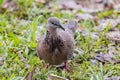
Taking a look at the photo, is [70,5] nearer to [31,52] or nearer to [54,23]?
[31,52]

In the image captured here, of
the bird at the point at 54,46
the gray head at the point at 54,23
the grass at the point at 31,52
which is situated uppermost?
the gray head at the point at 54,23

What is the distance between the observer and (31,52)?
523 centimetres

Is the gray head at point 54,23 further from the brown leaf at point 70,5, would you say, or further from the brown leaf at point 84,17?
the brown leaf at point 70,5

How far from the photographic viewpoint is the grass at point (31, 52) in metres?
4.64

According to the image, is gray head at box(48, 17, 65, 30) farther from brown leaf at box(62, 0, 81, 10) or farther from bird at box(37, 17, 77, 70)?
brown leaf at box(62, 0, 81, 10)

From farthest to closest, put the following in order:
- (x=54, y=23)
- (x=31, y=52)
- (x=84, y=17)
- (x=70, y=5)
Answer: (x=70, y=5)
(x=84, y=17)
(x=31, y=52)
(x=54, y=23)

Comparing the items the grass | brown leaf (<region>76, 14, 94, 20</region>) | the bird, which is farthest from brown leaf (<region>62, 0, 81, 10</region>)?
the bird

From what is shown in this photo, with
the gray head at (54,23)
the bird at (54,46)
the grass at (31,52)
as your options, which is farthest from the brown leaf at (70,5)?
the gray head at (54,23)

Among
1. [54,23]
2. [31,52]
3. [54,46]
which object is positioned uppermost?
[54,23]

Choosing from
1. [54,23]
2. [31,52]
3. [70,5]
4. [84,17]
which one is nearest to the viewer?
[54,23]

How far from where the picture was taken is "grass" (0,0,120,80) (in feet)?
15.2

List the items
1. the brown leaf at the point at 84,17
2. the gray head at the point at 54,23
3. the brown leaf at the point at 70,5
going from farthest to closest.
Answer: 1. the brown leaf at the point at 70,5
2. the brown leaf at the point at 84,17
3. the gray head at the point at 54,23

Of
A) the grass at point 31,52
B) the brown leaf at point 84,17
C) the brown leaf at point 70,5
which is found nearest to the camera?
the grass at point 31,52

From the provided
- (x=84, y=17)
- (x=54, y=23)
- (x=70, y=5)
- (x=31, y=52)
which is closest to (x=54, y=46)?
(x=54, y=23)
